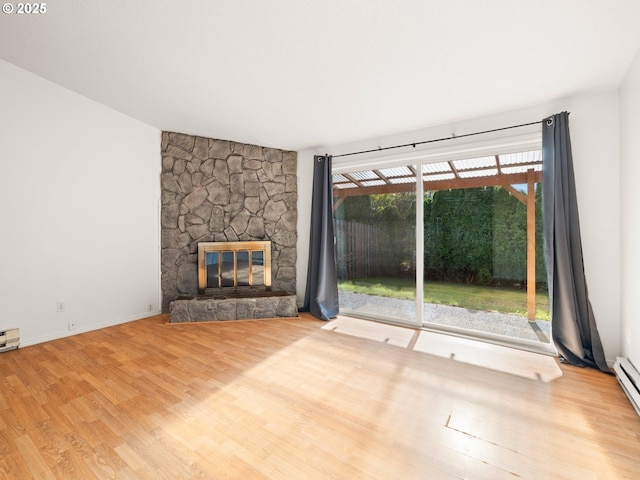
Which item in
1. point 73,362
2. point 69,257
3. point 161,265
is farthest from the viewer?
point 161,265

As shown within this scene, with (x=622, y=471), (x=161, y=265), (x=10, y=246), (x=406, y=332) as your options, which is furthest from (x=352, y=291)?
(x=10, y=246)

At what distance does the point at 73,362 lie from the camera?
8.38 feet

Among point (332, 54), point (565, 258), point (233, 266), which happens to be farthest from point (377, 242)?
point (332, 54)

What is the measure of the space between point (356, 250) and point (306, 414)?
8.43 ft

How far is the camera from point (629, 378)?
2.10 m

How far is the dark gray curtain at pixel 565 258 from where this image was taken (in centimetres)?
254

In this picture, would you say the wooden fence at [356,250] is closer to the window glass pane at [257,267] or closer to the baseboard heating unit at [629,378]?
the window glass pane at [257,267]

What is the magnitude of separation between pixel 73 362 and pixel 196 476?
1989mm

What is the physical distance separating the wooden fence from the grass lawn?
5.5 inches

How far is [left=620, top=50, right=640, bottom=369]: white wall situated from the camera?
2.12 metres

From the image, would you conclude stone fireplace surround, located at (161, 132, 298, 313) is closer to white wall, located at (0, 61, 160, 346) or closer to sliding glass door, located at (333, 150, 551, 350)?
white wall, located at (0, 61, 160, 346)

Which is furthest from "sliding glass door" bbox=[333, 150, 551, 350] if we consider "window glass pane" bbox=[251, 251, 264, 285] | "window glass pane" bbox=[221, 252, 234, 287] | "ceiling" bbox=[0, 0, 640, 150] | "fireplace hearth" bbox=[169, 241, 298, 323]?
"window glass pane" bbox=[221, 252, 234, 287]

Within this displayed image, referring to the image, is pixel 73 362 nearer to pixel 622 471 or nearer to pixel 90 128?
pixel 90 128

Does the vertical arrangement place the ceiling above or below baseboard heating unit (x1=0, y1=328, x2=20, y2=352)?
above
